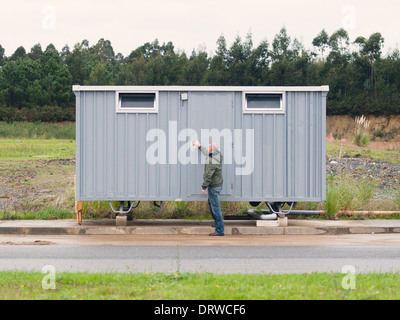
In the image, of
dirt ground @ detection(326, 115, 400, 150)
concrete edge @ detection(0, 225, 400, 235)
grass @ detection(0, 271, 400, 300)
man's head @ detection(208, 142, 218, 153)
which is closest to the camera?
grass @ detection(0, 271, 400, 300)

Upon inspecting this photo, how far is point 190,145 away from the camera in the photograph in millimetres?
13492

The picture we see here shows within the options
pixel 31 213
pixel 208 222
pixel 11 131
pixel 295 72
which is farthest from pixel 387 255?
pixel 295 72

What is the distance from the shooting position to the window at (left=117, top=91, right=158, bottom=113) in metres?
13.5

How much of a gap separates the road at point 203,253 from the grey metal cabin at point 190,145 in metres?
1.24

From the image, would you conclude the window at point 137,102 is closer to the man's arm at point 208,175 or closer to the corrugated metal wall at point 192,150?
the corrugated metal wall at point 192,150

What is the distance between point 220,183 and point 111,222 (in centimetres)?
312

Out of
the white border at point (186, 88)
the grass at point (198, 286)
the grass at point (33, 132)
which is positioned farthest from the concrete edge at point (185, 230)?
the grass at point (33, 132)

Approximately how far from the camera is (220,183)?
12.7 metres

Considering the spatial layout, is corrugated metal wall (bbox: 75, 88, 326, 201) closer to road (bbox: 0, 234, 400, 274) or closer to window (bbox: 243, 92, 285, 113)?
window (bbox: 243, 92, 285, 113)

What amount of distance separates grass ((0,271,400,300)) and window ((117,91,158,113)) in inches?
258

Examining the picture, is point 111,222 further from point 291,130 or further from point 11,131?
point 11,131

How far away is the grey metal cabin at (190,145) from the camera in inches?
530

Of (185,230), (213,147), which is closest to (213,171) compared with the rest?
(213,147)

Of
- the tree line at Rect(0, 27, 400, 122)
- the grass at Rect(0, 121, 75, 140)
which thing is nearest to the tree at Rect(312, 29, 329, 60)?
the tree line at Rect(0, 27, 400, 122)
